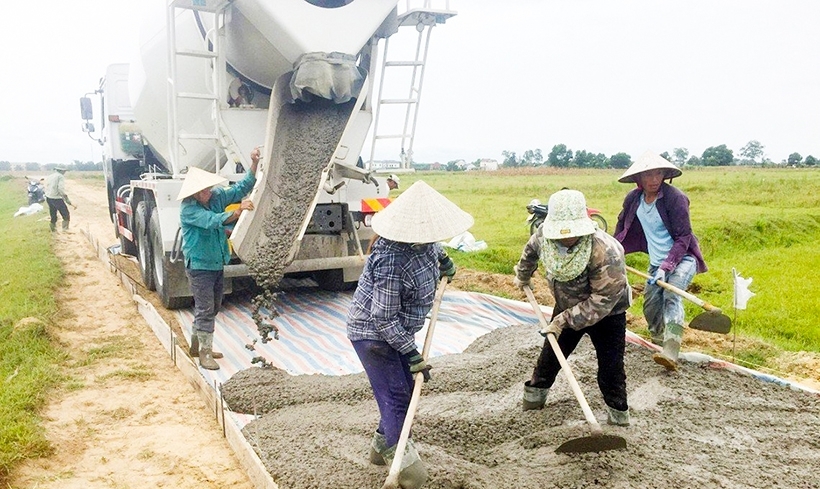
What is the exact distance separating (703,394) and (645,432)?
76 centimetres

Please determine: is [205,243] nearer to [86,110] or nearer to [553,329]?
[553,329]

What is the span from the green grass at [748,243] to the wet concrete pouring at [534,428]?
0.77 meters

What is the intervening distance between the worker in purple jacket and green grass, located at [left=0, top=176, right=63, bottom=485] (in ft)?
12.4

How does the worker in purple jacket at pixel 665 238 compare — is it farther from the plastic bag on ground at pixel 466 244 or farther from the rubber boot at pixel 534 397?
the plastic bag on ground at pixel 466 244

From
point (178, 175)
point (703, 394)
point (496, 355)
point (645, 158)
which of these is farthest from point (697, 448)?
point (178, 175)

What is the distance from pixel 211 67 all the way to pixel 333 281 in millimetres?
2498

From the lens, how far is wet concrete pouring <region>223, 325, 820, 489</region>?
2957 millimetres

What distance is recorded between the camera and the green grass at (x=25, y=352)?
3.47m

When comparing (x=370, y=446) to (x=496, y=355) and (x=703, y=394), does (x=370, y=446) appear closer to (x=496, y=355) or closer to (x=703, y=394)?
(x=496, y=355)

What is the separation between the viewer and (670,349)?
13.9 feet

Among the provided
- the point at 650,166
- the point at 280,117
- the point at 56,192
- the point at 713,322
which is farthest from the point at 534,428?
the point at 56,192

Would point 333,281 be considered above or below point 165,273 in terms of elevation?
below

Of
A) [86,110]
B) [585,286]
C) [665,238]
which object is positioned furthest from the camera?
[86,110]

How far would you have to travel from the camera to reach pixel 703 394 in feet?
12.9
